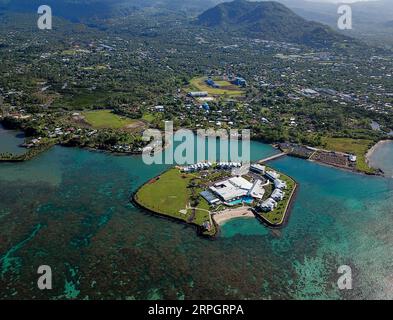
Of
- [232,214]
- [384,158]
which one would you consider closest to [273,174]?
[232,214]

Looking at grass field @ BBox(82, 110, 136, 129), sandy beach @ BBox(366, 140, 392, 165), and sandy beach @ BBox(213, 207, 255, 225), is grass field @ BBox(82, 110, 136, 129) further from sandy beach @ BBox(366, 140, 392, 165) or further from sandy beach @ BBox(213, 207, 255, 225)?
sandy beach @ BBox(366, 140, 392, 165)

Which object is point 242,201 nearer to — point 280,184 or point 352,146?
point 280,184

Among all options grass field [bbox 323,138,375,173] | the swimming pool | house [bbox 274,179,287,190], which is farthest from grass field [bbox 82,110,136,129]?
grass field [bbox 323,138,375,173]

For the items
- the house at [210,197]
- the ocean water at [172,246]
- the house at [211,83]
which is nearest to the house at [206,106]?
the house at [211,83]
